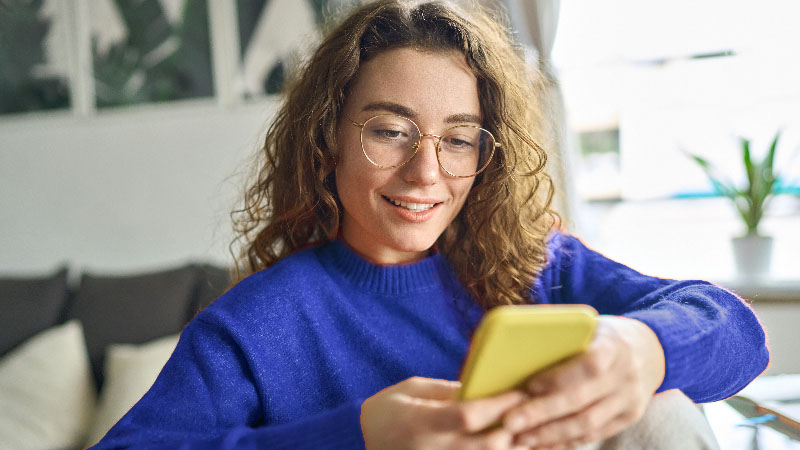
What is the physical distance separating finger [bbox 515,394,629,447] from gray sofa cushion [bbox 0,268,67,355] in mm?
2653

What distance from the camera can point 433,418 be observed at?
0.61 meters

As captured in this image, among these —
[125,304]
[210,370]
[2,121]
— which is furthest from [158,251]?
[210,370]

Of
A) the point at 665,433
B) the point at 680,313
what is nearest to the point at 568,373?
the point at 665,433

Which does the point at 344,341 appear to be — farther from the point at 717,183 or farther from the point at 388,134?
the point at 717,183

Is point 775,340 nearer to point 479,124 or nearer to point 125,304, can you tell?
point 479,124

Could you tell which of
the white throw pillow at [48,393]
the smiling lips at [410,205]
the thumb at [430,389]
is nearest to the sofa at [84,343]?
the white throw pillow at [48,393]

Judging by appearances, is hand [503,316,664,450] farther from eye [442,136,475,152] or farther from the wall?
the wall

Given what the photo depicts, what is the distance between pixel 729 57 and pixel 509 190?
193 cm

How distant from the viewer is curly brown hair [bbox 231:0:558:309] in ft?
3.47

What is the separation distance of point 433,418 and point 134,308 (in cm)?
226

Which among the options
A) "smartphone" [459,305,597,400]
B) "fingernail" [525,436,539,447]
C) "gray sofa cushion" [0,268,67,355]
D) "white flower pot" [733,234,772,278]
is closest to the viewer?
"smartphone" [459,305,597,400]

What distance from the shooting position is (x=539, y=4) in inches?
94.6

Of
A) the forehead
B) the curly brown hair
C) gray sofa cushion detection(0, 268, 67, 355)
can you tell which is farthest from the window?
gray sofa cushion detection(0, 268, 67, 355)

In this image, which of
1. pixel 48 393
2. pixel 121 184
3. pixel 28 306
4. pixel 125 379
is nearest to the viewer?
pixel 125 379
